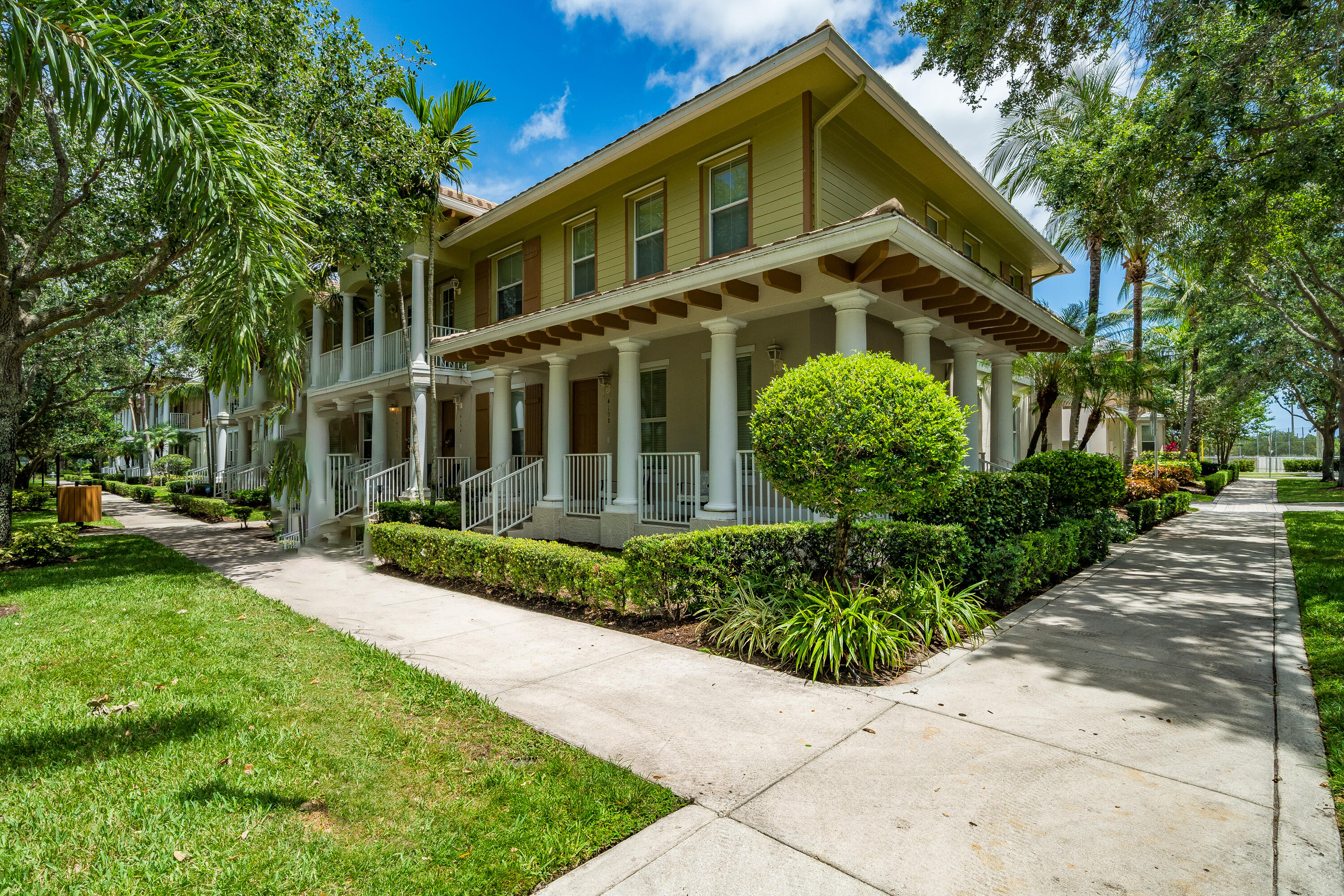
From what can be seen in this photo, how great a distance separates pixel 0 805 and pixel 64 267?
35.1 feet

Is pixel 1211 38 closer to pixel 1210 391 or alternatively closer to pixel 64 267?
pixel 64 267

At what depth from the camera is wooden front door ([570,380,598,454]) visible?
1312cm

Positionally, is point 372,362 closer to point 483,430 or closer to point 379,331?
point 379,331

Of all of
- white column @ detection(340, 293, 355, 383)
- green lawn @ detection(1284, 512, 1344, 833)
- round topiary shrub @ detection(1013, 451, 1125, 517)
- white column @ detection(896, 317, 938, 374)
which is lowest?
green lawn @ detection(1284, 512, 1344, 833)

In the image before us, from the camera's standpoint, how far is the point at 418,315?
13.7m

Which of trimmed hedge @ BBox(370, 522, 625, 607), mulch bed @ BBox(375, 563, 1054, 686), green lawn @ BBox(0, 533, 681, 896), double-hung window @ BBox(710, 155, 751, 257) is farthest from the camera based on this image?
double-hung window @ BBox(710, 155, 751, 257)

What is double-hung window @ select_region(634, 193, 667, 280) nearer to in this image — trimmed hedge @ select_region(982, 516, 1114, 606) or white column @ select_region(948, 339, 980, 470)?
white column @ select_region(948, 339, 980, 470)

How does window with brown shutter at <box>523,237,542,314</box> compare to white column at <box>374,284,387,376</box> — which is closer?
window with brown shutter at <box>523,237,542,314</box>

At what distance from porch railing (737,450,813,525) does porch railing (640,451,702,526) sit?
74 cm

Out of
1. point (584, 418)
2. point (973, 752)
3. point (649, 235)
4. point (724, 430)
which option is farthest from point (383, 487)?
point (973, 752)

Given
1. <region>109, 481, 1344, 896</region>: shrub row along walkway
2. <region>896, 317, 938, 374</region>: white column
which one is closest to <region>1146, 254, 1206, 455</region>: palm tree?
<region>896, 317, 938, 374</region>: white column

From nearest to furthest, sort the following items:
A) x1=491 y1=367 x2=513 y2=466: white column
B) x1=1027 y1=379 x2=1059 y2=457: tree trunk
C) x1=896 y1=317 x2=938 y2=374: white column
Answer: x1=896 y1=317 x2=938 y2=374: white column
x1=491 y1=367 x2=513 y2=466: white column
x1=1027 y1=379 x2=1059 y2=457: tree trunk

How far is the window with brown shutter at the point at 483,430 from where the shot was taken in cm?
1524

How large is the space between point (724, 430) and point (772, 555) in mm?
2686
